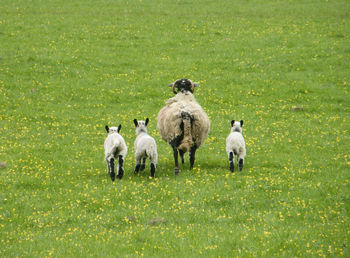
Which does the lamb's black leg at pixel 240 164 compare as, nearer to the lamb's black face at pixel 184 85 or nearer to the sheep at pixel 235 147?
the sheep at pixel 235 147

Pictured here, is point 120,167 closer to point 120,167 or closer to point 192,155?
point 120,167

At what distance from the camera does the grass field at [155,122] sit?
38.4 ft

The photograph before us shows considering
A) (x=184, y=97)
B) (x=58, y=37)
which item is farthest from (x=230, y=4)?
(x=184, y=97)

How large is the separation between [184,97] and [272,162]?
4273 millimetres

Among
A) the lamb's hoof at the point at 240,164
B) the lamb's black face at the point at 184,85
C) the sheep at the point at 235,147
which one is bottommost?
the lamb's hoof at the point at 240,164

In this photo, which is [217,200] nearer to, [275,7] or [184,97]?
[184,97]

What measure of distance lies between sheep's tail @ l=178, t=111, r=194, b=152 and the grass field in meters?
0.99

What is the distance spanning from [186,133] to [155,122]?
25.9 feet

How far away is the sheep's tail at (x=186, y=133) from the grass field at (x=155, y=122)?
987 millimetres

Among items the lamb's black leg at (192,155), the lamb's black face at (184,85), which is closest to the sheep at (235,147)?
the lamb's black leg at (192,155)

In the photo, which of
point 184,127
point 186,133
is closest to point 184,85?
point 184,127

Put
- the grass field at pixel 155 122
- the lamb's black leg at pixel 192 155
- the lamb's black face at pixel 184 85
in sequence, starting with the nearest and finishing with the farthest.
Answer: the grass field at pixel 155 122
the lamb's black leg at pixel 192 155
the lamb's black face at pixel 184 85

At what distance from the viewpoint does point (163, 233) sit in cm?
1158

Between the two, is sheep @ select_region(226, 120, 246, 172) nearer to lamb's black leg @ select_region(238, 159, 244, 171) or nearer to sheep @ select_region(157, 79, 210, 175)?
lamb's black leg @ select_region(238, 159, 244, 171)
